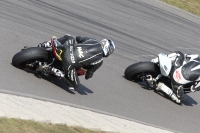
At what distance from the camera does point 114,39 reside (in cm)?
1594

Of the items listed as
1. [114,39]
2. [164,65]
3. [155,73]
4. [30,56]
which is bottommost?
[114,39]

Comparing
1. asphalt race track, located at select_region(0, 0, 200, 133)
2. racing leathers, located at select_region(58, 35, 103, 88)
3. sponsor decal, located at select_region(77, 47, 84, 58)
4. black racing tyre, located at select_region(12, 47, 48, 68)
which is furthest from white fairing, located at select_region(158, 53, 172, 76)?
black racing tyre, located at select_region(12, 47, 48, 68)

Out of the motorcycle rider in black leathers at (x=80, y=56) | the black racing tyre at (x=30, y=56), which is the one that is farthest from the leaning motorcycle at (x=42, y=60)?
the motorcycle rider in black leathers at (x=80, y=56)

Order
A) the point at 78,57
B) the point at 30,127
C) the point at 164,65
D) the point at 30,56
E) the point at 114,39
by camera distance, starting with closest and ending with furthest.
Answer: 1. the point at 30,127
2. the point at 30,56
3. the point at 78,57
4. the point at 164,65
5. the point at 114,39

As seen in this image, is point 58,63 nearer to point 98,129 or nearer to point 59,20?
point 98,129

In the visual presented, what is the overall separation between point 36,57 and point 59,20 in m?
5.61

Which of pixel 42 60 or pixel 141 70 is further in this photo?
pixel 141 70

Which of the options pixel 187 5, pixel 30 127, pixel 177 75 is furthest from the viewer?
pixel 187 5

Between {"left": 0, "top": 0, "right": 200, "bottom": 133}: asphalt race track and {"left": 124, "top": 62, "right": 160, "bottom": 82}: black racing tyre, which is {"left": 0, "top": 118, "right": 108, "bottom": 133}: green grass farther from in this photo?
{"left": 124, "top": 62, "right": 160, "bottom": 82}: black racing tyre

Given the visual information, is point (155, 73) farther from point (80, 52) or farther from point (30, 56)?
point (30, 56)

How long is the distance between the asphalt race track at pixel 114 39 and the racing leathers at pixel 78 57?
420mm

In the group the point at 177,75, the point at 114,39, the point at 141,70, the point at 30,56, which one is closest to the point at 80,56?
the point at 30,56

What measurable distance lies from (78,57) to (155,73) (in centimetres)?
274

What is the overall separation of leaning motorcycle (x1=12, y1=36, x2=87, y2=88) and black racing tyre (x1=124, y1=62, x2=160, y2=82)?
213 cm
